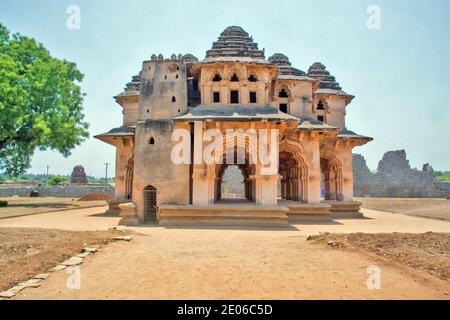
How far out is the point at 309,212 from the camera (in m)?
18.0

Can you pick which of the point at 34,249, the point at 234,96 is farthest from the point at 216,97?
the point at 34,249

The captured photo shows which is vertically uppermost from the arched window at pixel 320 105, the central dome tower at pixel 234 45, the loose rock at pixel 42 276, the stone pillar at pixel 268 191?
the central dome tower at pixel 234 45

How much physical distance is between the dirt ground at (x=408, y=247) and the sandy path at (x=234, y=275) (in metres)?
0.52

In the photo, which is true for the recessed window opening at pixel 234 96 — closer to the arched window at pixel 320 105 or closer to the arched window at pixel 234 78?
the arched window at pixel 234 78

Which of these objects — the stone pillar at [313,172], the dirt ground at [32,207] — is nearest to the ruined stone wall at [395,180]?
the stone pillar at [313,172]

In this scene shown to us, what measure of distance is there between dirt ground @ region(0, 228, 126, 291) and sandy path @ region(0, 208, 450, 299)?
691mm

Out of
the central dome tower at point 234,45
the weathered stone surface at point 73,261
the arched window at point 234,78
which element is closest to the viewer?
the weathered stone surface at point 73,261

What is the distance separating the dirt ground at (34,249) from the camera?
6.66 meters

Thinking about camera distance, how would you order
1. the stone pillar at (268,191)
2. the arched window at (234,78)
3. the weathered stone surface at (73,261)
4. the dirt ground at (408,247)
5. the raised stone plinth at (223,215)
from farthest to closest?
the arched window at (234,78)
the stone pillar at (268,191)
the raised stone plinth at (223,215)
the weathered stone surface at (73,261)
the dirt ground at (408,247)

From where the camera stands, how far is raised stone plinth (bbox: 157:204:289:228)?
15.4 metres

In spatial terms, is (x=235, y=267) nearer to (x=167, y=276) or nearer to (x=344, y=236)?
(x=167, y=276)

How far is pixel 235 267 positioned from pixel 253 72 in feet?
44.2

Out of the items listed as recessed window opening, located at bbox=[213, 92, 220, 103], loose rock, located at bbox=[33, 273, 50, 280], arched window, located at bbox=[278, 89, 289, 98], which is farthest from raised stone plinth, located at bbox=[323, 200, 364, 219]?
loose rock, located at bbox=[33, 273, 50, 280]
